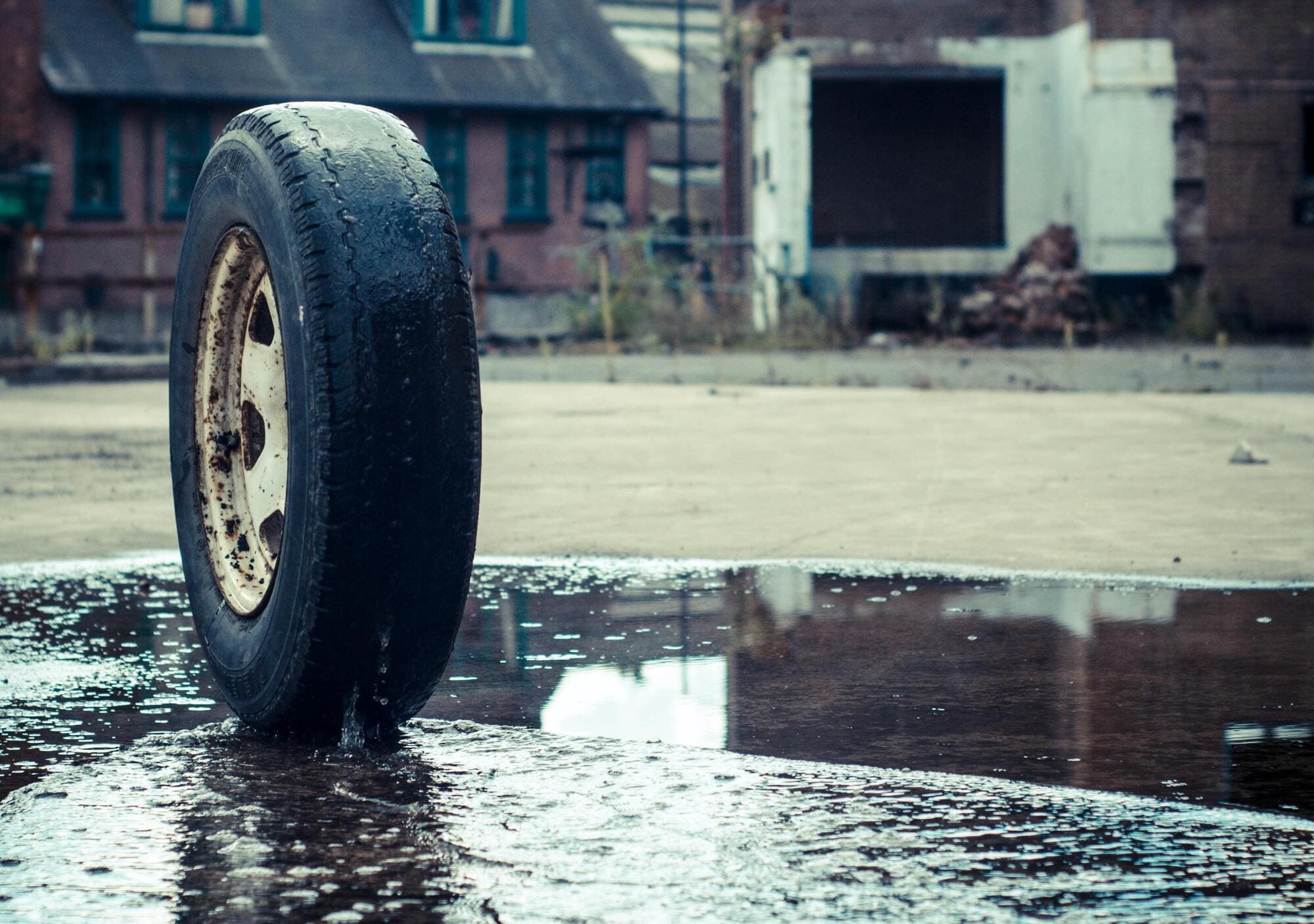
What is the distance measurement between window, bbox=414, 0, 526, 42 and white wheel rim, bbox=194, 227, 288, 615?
97.2 ft

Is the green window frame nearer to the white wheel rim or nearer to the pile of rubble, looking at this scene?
the pile of rubble

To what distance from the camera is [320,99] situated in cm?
3269

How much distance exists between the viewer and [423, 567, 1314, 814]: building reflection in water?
365cm

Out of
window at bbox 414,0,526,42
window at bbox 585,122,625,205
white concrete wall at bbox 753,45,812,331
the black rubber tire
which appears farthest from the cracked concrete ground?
window at bbox 585,122,625,205

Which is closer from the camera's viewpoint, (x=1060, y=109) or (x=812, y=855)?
(x=812, y=855)

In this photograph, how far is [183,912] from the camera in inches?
104

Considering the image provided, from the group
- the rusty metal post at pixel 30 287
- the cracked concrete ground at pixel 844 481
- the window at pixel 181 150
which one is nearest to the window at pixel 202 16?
the window at pixel 181 150

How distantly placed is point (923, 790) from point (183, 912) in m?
1.31

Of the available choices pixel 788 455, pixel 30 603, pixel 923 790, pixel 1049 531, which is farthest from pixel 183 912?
pixel 788 455

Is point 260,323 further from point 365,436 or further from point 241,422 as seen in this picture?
point 365,436

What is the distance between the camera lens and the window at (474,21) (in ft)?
108

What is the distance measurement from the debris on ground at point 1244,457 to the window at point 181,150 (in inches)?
974

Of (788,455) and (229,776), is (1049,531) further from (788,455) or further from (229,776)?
(229,776)

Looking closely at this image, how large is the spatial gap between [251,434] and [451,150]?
29.5 metres
